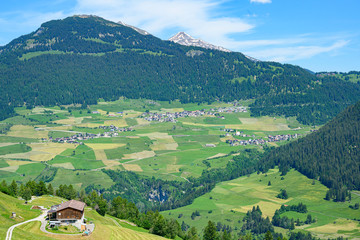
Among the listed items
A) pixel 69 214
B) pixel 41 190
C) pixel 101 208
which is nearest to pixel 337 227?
pixel 101 208

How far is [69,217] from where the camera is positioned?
8925cm

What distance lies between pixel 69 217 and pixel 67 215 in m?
0.70

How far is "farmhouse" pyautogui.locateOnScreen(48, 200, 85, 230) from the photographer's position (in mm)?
88250

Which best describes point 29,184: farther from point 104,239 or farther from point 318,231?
point 318,231

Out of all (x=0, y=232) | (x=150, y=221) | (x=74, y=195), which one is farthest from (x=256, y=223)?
(x=0, y=232)

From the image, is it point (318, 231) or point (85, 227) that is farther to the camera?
point (318, 231)

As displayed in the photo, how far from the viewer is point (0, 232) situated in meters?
73.5

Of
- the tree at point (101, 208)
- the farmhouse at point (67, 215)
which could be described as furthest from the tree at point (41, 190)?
the farmhouse at point (67, 215)

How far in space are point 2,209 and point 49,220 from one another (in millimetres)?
12779

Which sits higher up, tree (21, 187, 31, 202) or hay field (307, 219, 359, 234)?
tree (21, 187, 31, 202)

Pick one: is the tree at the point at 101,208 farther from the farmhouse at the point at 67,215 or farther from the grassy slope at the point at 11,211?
the farmhouse at the point at 67,215

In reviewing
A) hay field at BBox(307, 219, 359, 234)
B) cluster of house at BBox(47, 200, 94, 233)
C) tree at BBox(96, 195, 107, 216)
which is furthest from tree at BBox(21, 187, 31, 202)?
hay field at BBox(307, 219, 359, 234)

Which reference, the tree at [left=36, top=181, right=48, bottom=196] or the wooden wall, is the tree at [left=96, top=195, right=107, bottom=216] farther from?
the wooden wall

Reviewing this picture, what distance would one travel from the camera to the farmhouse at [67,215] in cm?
8825
